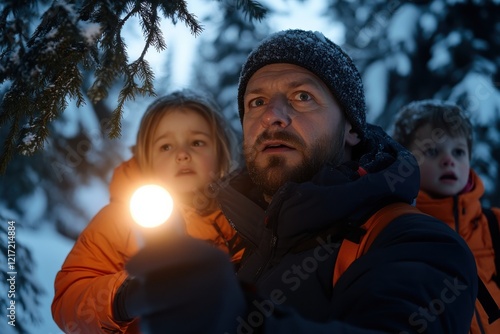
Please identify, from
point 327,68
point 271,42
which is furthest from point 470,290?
point 271,42

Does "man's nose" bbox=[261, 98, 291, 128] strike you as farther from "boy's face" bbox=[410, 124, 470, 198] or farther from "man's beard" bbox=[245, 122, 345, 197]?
"boy's face" bbox=[410, 124, 470, 198]

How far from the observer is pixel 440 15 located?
9.00 metres

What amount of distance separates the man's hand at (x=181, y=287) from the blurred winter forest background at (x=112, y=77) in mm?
947

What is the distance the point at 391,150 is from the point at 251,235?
0.92m

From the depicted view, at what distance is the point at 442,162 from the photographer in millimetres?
4039

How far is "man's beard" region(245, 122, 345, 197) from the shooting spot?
8.94 feet

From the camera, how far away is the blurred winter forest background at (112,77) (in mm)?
2096

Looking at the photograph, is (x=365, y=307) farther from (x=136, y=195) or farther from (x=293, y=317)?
(x=136, y=195)

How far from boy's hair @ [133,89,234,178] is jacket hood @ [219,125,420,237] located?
1.41 meters

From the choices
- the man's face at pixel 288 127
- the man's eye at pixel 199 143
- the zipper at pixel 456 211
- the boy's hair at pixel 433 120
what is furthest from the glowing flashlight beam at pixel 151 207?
the boy's hair at pixel 433 120

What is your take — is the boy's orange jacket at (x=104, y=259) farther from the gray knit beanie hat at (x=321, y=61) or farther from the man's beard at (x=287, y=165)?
the gray knit beanie hat at (x=321, y=61)

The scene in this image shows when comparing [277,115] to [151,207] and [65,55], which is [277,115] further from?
[151,207]

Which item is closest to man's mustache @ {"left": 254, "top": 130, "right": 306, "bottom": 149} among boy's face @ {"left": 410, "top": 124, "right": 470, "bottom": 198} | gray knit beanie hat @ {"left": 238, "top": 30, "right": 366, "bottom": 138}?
gray knit beanie hat @ {"left": 238, "top": 30, "right": 366, "bottom": 138}

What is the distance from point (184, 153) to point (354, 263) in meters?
2.06
